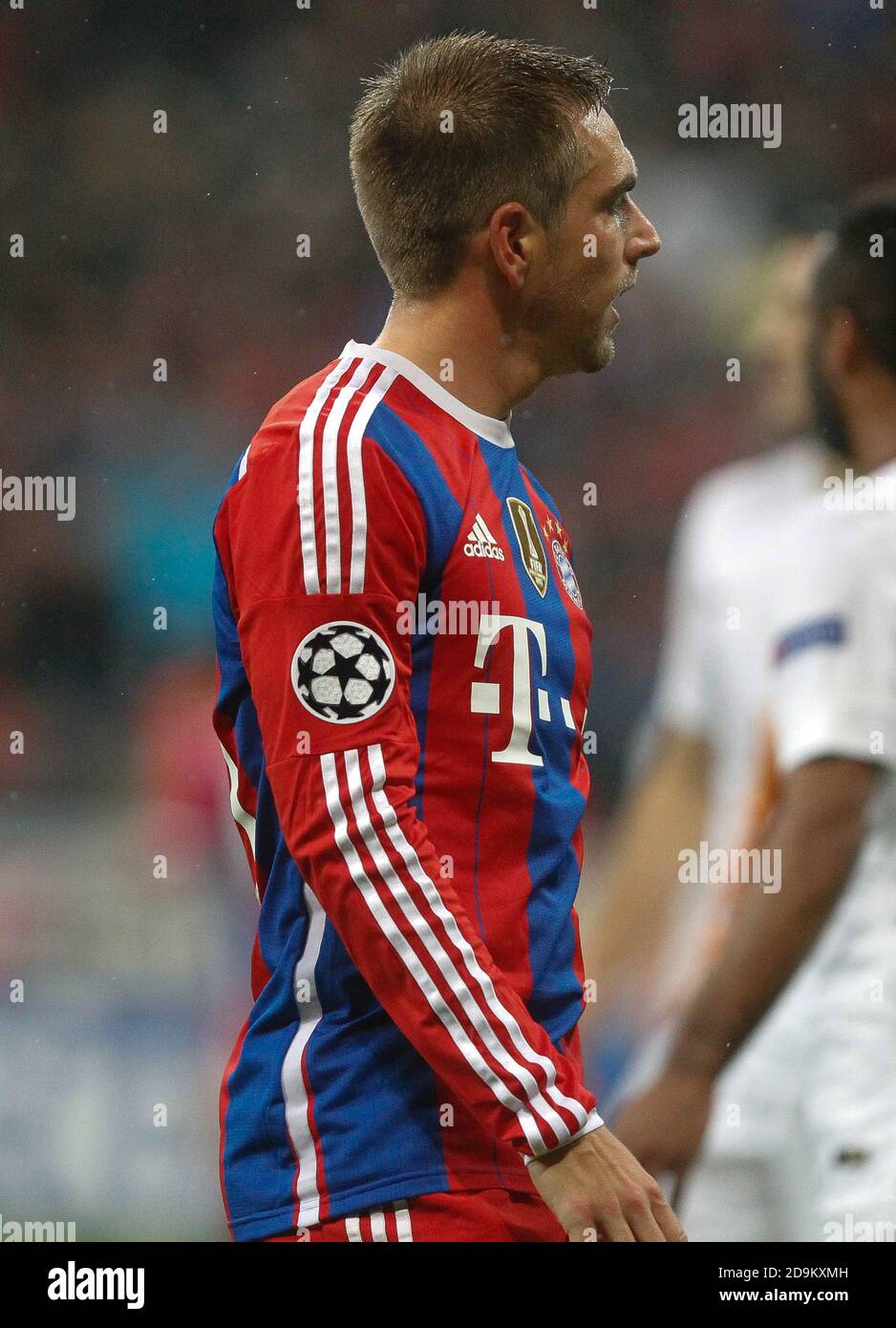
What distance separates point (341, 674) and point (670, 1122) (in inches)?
50.7

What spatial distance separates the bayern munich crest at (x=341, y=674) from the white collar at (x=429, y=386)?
306 millimetres

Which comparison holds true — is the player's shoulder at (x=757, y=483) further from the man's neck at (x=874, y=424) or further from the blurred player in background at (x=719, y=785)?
the man's neck at (x=874, y=424)

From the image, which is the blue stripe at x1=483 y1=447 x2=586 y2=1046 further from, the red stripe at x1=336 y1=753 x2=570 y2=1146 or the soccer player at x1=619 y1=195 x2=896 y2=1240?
the soccer player at x1=619 y1=195 x2=896 y2=1240

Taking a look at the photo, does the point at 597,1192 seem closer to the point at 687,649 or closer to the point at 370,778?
the point at 370,778

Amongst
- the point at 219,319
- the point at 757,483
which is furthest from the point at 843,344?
the point at 219,319

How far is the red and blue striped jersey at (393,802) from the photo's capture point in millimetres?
1239

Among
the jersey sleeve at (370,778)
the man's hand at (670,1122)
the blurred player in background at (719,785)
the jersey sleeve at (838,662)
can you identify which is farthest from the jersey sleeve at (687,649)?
the jersey sleeve at (370,778)

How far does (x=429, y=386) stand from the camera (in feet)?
4.88

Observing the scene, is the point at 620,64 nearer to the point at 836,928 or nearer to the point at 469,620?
the point at 836,928

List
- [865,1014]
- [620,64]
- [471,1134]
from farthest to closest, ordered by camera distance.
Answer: [620,64] < [865,1014] < [471,1134]

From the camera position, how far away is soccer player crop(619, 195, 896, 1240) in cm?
236

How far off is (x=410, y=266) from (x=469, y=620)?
1.24 feet
